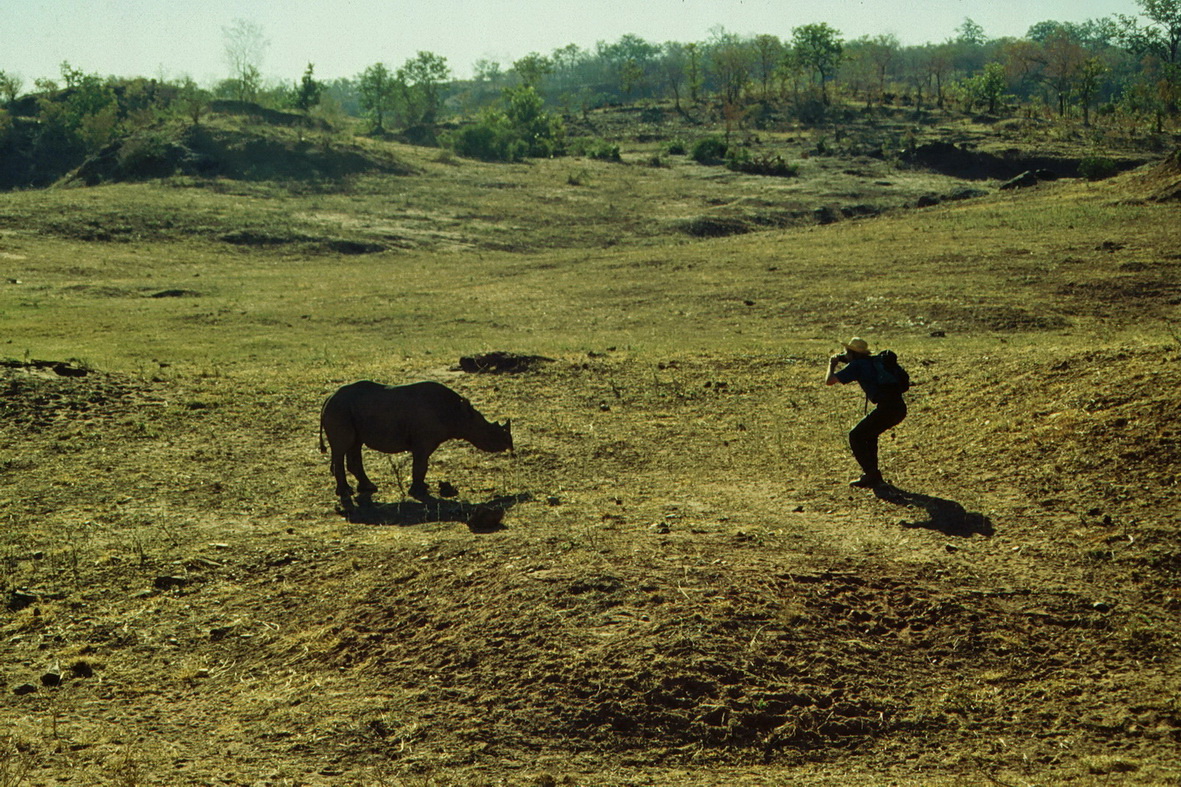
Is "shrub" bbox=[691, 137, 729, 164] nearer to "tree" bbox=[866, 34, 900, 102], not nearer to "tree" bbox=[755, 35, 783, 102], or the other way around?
"tree" bbox=[755, 35, 783, 102]

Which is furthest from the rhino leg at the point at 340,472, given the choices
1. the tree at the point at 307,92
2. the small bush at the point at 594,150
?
the tree at the point at 307,92

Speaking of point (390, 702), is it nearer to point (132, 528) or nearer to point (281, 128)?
point (132, 528)

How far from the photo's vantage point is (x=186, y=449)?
13125 millimetres

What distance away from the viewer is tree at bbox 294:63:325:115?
75.4 m

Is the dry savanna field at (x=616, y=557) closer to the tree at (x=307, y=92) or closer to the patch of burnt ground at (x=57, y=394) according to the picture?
the patch of burnt ground at (x=57, y=394)

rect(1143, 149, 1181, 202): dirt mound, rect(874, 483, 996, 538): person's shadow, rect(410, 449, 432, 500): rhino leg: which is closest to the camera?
rect(874, 483, 996, 538): person's shadow

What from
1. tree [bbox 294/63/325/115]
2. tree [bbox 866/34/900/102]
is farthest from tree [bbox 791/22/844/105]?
tree [bbox 294/63/325/115]

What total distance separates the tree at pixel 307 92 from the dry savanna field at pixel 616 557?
181 ft

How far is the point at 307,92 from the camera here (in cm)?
7625

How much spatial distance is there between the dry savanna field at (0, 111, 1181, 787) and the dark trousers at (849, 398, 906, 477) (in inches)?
13.9

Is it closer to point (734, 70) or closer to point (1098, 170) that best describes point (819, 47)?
point (734, 70)

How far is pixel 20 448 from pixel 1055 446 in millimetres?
11293

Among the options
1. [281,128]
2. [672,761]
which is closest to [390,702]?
[672,761]

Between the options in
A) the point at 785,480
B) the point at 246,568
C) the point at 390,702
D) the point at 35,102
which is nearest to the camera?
the point at 390,702
